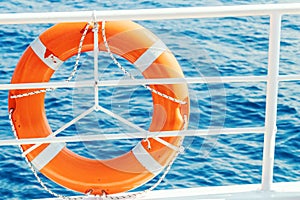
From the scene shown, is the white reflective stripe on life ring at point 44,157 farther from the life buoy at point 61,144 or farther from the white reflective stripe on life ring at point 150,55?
the white reflective stripe on life ring at point 150,55

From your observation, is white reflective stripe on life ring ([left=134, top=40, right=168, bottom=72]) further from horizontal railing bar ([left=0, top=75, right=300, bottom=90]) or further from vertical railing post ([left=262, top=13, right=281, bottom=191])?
A: vertical railing post ([left=262, top=13, right=281, bottom=191])

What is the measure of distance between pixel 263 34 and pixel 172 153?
5.20 metres

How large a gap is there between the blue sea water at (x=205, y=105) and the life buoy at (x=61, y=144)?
0.17m

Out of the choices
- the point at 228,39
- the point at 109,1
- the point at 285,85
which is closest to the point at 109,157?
the point at 285,85

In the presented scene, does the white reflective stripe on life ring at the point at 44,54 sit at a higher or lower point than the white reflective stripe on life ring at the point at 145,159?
higher

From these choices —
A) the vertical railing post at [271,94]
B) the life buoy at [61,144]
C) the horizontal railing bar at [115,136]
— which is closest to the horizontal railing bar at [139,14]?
the vertical railing post at [271,94]

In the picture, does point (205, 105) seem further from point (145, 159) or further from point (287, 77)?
point (287, 77)

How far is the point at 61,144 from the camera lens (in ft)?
8.25

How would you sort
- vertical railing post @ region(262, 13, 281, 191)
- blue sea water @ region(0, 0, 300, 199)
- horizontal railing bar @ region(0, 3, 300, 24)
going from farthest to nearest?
blue sea water @ region(0, 0, 300, 199)
vertical railing post @ region(262, 13, 281, 191)
horizontal railing bar @ region(0, 3, 300, 24)

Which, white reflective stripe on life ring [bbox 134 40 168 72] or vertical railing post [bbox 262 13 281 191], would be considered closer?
vertical railing post [bbox 262 13 281 191]

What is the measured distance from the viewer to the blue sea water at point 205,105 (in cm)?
472

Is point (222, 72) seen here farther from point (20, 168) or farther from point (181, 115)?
point (181, 115)

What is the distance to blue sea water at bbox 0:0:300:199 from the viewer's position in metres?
4.72

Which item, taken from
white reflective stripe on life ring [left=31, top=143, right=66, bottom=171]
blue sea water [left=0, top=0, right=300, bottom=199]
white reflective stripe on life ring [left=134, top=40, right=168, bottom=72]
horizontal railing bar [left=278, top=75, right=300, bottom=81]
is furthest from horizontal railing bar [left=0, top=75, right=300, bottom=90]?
blue sea water [left=0, top=0, right=300, bottom=199]
